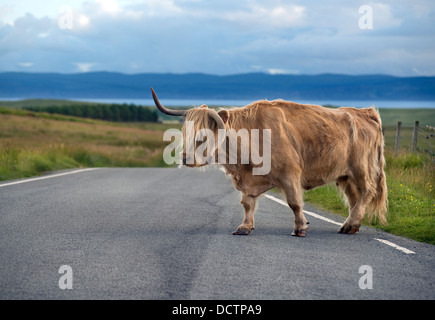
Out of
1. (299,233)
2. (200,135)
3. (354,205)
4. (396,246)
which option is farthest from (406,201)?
(200,135)

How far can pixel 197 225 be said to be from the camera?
7953 mm

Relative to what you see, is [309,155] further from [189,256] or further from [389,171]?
[389,171]

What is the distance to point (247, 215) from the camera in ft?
23.9

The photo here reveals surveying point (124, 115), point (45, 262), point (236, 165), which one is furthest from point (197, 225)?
point (124, 115)

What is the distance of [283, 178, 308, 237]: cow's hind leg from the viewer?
6.97 meters

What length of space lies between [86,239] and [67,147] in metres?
20.4

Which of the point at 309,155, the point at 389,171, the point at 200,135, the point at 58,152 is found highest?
the point at 200,135

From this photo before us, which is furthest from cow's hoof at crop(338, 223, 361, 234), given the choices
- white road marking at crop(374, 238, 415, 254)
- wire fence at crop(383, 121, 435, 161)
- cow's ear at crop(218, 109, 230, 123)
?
wire fence at crop(383, 121, 435, 161)

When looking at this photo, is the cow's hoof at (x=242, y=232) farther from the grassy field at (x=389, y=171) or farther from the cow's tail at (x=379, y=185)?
the grassy field at (x=389, y=171)

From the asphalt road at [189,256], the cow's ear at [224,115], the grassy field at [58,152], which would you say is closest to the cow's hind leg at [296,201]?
the asphalt road at [189,256]

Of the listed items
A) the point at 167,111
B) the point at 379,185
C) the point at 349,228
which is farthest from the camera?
the point at 379,185

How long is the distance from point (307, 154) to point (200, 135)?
153 cm

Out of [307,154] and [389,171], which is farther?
[389,171]

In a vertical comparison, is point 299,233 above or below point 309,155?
below
